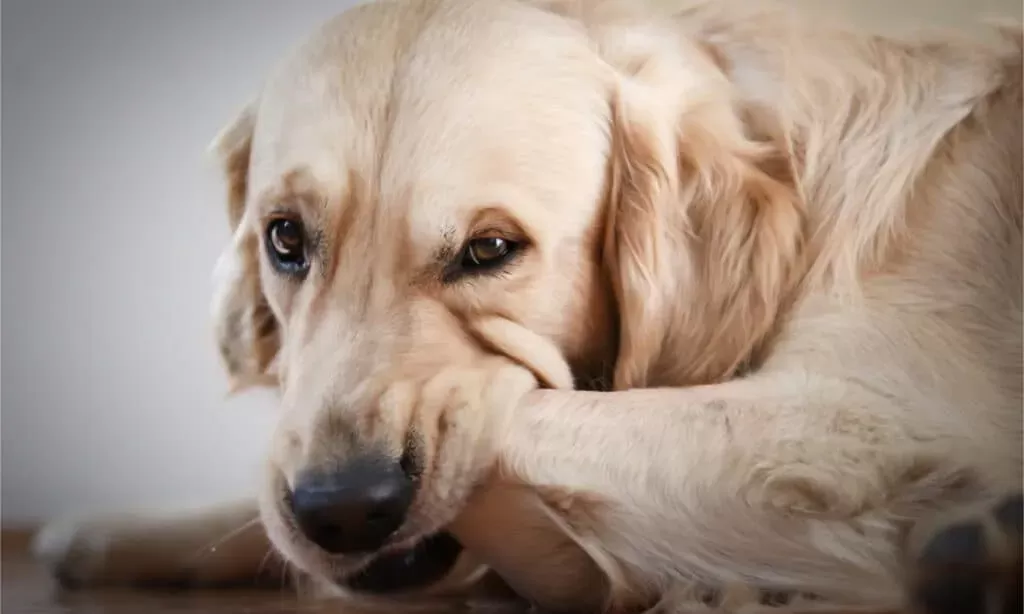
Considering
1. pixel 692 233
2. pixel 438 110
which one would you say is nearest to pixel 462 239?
pixel 438 110

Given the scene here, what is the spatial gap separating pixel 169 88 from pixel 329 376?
0.48 meters

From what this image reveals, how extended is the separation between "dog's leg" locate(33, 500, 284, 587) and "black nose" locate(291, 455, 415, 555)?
208 mm

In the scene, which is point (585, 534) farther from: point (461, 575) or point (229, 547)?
point (229, 547)

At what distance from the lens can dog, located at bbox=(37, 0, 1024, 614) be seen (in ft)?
3.59

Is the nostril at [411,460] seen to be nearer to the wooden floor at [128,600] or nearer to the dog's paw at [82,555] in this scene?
the wooden floor at [128,600]

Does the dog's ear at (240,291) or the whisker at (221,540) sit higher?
the dog's ear at (240,291)

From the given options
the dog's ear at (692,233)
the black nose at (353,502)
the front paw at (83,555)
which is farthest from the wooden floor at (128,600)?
the dog's ear at (692,233)

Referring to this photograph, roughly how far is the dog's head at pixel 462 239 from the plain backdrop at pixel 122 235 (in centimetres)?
6

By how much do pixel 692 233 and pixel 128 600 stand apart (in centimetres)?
79

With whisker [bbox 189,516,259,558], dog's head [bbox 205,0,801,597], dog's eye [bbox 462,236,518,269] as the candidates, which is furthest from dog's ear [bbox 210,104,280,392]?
dog's eye [bbox 462,236,518,269]

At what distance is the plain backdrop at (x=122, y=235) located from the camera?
4.33 feet

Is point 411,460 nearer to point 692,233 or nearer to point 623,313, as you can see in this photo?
point 623,313

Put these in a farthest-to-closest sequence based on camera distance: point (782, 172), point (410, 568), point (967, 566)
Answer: point (782, 172), point (410, 568), point (967, 566)

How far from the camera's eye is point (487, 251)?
3.89ft
